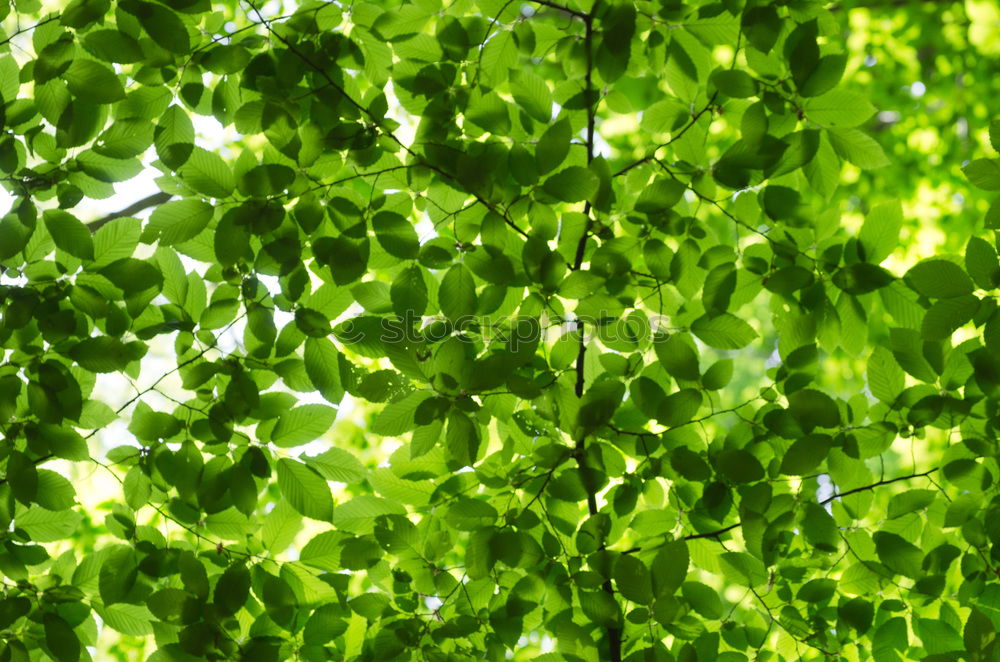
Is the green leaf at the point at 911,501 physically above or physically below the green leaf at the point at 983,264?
below

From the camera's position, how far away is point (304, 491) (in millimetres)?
1774

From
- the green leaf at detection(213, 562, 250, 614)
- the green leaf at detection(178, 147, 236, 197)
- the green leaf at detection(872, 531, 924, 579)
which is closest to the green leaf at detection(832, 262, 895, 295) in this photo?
the green leaf at detection(872, 531, 924, 579)

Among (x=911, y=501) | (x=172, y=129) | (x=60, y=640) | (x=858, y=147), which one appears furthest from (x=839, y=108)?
(x=60, y=640)

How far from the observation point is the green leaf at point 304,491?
1767 millimetres

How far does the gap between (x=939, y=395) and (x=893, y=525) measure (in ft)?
1.23

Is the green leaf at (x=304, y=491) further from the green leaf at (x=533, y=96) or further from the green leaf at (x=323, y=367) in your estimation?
the green leaf at (x=533, y=96)

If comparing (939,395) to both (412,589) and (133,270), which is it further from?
(133,270)

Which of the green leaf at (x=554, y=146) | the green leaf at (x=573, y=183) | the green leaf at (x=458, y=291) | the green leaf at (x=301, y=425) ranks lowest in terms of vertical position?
the green leaf at (x=301, y=425)

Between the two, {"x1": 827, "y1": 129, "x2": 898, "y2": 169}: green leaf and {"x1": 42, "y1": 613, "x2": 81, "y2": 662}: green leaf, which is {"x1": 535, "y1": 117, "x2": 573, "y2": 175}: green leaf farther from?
{"x1": 42, "y1": 613, "x2": 81, "y2": 662}: green leaf

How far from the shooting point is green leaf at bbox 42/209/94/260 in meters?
1.70

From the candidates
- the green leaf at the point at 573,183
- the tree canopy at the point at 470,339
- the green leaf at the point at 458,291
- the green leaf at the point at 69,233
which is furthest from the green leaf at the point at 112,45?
the green leaf at the point at 573,183

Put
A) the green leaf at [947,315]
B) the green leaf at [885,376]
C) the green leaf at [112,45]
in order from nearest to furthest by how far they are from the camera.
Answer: the green leaf at [947,315]
the green leaf at [112,45]
the green leaf at [885,376]

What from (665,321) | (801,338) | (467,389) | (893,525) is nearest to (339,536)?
(467,389)

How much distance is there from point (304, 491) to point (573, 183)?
0.96 meters
